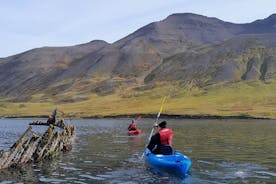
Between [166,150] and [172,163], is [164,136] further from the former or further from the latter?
[172,163]

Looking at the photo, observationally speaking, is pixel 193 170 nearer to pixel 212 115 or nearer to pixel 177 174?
pixel 177 174

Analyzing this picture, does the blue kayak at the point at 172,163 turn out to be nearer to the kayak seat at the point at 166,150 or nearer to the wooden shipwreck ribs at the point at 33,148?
the kayak seat at the point at 166,150

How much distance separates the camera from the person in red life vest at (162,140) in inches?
1292

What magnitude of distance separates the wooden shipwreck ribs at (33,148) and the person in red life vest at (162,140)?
930 centimetres

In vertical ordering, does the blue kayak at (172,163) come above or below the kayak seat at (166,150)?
below

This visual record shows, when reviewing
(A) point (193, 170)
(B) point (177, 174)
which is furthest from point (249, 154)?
(B) point (177, 174)

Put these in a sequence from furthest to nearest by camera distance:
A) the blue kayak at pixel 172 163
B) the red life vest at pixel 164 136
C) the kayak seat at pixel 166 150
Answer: the kayak seat at pixel 166 150, the red life vest at pixel 164 136, the blue kayak at pixel 172 163

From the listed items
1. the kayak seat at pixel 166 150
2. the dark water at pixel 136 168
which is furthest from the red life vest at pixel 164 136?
the dark water at pixel 136 168

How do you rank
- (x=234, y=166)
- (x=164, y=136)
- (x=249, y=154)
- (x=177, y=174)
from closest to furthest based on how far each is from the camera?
(x=177, y=174) → (x=164, y=136) → (x=234, y=166) → (x=249, y=154)

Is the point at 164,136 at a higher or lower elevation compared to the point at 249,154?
higher

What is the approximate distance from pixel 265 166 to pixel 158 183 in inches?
433

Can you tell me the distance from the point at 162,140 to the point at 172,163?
8.36 ft

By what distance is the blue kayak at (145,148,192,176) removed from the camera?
30547 millimetres

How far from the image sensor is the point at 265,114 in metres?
138
